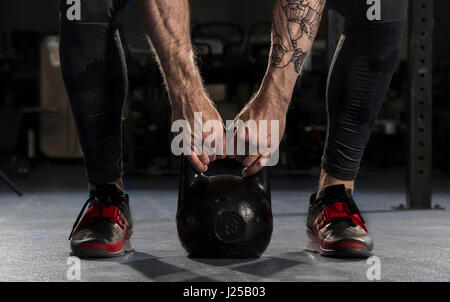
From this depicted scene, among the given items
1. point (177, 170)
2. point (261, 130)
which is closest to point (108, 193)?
point (261, 130)

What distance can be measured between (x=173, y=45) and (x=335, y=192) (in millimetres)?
419

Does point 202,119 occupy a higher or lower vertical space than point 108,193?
higher

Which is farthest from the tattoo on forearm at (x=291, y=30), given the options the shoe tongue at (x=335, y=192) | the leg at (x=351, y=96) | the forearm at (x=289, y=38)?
the shoe tongue at (x=335, y=192)

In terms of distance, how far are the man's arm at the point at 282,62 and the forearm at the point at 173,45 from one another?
0.11 metres

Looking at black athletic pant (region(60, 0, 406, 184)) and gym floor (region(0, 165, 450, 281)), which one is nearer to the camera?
gym floor (region(0, 165, 450, 281))

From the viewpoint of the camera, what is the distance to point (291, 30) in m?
1.06

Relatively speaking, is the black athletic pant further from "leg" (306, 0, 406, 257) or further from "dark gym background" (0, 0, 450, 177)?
"dark gym background" (0, 0, 450, 177)

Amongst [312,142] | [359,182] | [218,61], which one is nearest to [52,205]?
[359,182]

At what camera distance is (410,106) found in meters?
1.98

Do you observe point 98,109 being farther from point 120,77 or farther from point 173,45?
point 173,45

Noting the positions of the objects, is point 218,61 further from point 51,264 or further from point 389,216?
point 51,264

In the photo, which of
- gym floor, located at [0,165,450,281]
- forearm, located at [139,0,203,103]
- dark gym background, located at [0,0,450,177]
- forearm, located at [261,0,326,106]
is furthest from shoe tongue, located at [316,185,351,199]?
dark gym background, located at [0,0,450,177]

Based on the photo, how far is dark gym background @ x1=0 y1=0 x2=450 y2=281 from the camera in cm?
96

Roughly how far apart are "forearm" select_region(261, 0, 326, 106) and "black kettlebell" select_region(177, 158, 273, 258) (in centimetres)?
17
